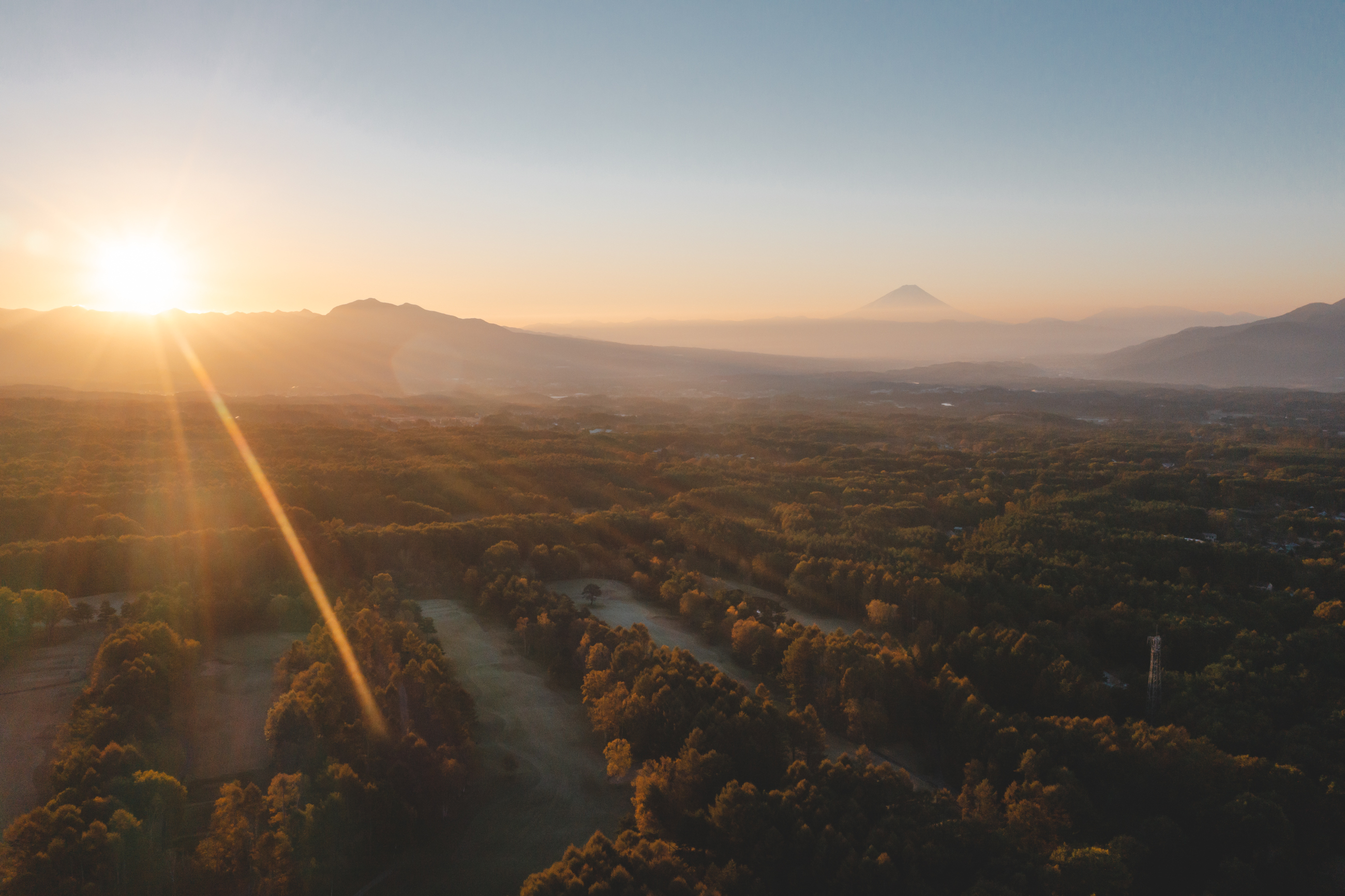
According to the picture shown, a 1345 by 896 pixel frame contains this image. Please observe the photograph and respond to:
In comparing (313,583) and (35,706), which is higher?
(313,583)

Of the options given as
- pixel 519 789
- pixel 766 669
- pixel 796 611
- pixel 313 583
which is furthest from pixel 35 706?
pixel 796 611

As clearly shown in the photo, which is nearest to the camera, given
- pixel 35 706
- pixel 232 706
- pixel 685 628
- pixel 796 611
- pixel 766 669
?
pixel 35 706

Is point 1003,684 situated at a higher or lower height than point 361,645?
lower

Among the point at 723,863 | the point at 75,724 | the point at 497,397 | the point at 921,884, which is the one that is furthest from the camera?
the point at 497,397

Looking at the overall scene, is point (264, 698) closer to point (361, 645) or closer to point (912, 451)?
point (361, 645)

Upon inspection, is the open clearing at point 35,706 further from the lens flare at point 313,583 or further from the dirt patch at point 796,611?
the dirt patch at point 796,611

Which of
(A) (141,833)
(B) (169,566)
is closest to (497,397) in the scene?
(B) (169,566)

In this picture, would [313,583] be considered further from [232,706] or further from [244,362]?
[244,362]
